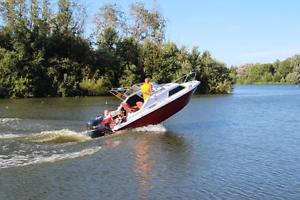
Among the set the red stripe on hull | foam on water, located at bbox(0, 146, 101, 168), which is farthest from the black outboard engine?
foam on water, located at bbox(0, 146, 101, 168)

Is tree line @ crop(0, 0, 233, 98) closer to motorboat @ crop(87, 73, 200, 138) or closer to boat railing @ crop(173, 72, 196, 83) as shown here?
boat railing @ crop(173, 72, 196, 83)

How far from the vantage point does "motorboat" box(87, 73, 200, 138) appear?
87.3ft

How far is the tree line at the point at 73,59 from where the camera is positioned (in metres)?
67.2

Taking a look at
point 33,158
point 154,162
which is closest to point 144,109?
point 154,162

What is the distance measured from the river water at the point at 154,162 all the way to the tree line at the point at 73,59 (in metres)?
37.5

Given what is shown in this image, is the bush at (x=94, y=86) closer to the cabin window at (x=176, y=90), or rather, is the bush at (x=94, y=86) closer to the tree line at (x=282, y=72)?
the cabin window at (x=176, y=90)

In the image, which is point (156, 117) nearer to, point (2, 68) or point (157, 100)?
point (157, 100)

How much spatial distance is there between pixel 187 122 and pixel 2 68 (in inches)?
1600

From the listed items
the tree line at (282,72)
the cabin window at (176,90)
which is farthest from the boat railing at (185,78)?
the tree line at (282,72)

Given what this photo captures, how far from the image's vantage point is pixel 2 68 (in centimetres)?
6606

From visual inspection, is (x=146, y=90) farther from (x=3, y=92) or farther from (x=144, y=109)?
(x=3, y=92)

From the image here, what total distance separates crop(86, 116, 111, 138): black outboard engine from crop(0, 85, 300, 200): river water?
0.55 meters

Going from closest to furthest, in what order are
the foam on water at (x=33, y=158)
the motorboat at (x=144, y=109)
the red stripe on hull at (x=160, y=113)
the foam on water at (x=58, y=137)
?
the foam on water at (x=33, y=158) → the foam on water at (x=58, y=137) → the motorboat at (x=144, y=109) → the red stripe on hull at (x=160, y=113)

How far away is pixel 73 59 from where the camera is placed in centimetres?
7281
